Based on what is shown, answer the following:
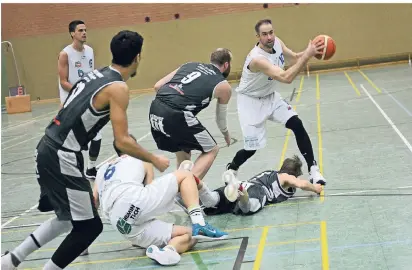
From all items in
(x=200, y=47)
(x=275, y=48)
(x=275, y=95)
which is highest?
(x=275, y=48)

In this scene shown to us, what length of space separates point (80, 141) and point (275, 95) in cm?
353

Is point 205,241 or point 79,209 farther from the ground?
point 79,209

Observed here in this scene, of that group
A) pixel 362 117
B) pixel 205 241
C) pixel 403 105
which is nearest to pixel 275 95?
pixel 205 241

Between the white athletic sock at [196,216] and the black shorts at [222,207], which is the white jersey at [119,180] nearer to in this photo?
the white athletic sock at [196,216]

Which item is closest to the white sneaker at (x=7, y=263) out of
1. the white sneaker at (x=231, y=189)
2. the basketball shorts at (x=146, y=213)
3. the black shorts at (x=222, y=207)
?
the basketball shorts at (x=146, y=213)

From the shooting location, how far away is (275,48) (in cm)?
718

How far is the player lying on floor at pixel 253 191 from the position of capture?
18.9 ft

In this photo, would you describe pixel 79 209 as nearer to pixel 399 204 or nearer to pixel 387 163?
pixel 399 204

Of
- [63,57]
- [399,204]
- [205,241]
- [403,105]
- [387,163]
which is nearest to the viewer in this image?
[205,241]

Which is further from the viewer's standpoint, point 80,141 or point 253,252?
point 253,252

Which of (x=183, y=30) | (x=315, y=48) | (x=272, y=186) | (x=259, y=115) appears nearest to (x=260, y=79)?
(x=259, y=115)

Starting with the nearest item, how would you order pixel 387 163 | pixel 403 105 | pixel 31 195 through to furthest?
pixel 387 163, pixel 31 195, pixel 403 105

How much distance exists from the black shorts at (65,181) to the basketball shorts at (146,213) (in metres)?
0.54

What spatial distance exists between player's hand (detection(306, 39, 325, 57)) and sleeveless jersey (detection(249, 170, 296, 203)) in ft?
4.39
